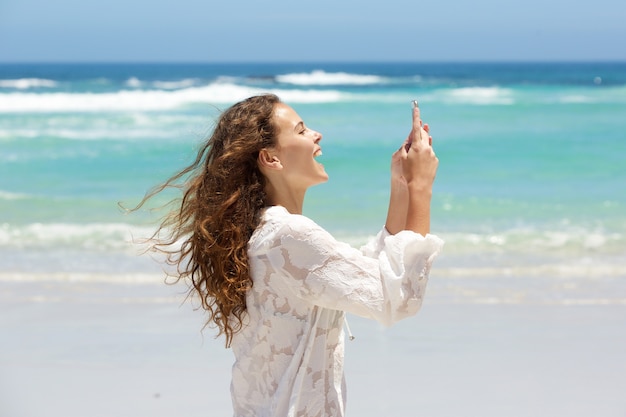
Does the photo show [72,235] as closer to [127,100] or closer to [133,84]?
[127,100]

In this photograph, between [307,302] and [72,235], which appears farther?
[72,235]

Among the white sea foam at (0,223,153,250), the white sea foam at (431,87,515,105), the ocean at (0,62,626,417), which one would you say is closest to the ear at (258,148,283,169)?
the ocean at (0,62,626,417)

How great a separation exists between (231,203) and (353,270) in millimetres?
369

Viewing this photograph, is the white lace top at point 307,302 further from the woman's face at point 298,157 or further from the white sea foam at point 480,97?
the white sea foam at point 480,97

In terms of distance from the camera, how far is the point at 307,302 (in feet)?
6.91

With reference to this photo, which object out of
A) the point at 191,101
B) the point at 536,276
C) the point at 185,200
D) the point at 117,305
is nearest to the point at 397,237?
the point at 185,200

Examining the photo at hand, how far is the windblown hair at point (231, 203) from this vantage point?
2152 mm

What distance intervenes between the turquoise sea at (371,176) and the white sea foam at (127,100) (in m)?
0.18

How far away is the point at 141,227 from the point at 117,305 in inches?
110

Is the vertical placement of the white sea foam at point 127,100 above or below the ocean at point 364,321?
below

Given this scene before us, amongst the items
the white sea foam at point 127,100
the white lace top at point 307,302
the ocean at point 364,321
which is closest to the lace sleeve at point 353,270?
the white lace top at point 307,302

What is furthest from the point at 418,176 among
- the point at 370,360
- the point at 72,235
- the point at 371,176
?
the point at 371,176

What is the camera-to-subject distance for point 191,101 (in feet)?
91.9

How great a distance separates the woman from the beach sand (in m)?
2.39
